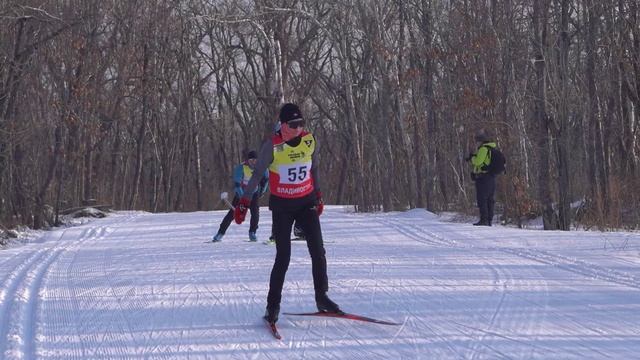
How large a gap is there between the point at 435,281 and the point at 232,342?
12.4ft

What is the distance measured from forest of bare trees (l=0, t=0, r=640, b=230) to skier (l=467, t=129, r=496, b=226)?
1.46 metres

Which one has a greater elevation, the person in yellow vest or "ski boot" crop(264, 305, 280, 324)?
the person in yellow vest

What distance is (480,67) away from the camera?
91.0 ft

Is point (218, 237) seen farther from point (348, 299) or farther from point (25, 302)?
point (348, 299)

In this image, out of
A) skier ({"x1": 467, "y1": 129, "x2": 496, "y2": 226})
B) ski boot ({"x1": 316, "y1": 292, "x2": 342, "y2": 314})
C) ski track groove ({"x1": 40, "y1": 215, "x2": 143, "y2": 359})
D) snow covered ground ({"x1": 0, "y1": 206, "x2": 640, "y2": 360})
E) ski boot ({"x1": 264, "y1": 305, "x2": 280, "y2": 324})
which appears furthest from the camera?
skier ({"x1": 467, "y1": 129, "x2": 496, "y2": 226})

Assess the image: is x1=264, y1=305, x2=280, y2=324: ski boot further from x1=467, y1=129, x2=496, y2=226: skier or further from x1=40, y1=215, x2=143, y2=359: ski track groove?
x1=467, y1=129, x2=496, y2=226: skier

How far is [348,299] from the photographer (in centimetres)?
962

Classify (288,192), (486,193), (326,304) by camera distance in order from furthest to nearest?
1. (486,193)
2. (326,304)
3. (288,192)

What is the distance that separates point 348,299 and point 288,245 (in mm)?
Result: 1612

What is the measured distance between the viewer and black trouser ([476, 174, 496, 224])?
19.5 m

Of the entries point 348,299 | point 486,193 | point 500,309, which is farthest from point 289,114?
point 486,193

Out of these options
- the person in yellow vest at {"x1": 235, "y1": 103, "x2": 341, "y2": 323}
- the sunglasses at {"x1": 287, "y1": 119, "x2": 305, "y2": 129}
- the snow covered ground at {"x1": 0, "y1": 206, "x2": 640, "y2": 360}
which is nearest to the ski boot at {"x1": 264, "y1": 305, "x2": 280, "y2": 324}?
the person in yellow vest at {"x1": 235, "y1": 103, "x2": 341, "y2": 323}

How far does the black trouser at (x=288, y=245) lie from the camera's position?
8234 millimetres

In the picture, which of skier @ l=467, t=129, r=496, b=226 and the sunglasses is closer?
the sunglasses
